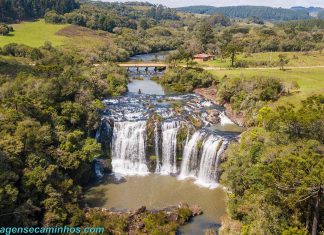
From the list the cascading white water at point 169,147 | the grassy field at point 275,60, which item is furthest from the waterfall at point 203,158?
the grassy field at point 275,60

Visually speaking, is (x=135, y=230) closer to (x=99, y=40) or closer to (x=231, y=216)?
(x=231, y=216)

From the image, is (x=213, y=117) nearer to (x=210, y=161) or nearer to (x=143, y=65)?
(x=210, y=161)

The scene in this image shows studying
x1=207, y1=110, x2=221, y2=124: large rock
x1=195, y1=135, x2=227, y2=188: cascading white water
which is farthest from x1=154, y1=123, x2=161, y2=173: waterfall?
x1=207, y1=110, x2=221, y2=124: large rock

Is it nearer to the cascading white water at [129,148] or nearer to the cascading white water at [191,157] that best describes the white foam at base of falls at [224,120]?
the cascading white water at [191,157]

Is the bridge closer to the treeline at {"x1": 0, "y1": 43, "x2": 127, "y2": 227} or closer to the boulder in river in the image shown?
the treeline at {"x1": 0, "y1": 43, "x2": 127, "y2": 227}

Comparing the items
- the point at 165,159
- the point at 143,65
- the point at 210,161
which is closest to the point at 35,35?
the point at 143,65

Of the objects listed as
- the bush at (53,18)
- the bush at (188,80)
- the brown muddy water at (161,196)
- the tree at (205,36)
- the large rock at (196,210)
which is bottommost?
the brown muddy water at (161,196)
